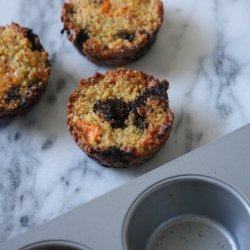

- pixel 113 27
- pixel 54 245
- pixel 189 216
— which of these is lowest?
pixel 189 216

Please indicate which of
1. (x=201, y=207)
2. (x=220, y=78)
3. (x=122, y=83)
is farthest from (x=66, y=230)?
(x=220, y=78)

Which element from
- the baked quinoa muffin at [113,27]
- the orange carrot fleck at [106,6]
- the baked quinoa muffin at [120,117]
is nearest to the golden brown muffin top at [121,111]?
the baked quinoa muffin at [120,117]

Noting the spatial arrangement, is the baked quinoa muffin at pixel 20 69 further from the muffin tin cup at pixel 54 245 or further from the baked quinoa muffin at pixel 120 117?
the muffin tin cup at pixel 54 245

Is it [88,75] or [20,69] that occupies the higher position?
[20,69]

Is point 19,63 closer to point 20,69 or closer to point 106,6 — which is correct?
point 20,69

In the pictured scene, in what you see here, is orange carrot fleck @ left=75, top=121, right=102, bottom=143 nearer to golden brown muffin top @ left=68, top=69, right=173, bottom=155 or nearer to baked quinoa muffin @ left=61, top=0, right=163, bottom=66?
golden brown muffin top @ left=68, top=69, right=173, bottom=155

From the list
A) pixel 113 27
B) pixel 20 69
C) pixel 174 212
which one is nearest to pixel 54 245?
pixel 174 212

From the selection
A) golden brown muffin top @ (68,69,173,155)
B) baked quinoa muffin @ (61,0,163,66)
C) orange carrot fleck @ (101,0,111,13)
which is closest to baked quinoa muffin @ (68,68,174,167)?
golden brown muffin top @ (68,69,173,155)
